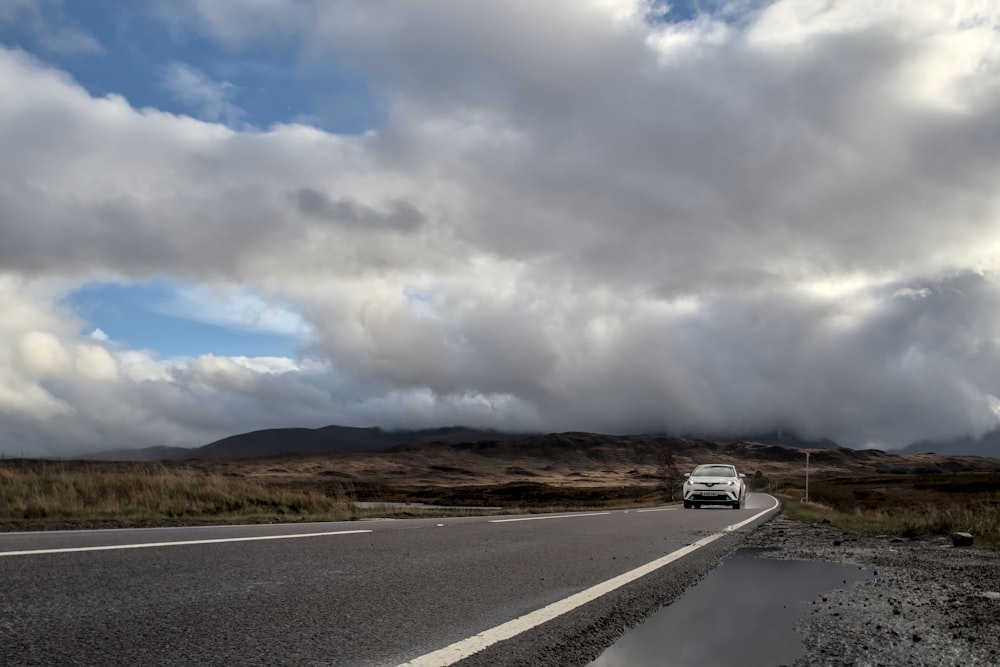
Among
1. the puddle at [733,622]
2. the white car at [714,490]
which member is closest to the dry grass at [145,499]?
the puddle at [733,622]

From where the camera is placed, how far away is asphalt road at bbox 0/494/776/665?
4141mm

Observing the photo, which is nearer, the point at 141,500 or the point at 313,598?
the point at 313,598

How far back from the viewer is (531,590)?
668 centimetres

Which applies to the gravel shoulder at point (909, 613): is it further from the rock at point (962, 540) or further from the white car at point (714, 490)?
the white car at point (714, 490)

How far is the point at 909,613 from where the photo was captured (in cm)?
601

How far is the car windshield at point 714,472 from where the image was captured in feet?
95.3

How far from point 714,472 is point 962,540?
17237 mm

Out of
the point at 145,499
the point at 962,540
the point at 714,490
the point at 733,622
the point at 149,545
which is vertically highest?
the point at 149,545

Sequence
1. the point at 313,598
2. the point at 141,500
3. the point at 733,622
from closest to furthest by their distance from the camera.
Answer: the point at 313,598 < the point at 733,622 < the point at 141,500

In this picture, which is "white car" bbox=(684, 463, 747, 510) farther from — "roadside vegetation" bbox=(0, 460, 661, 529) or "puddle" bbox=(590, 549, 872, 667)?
"puddle" bbox=(590, 549, 872, 667)

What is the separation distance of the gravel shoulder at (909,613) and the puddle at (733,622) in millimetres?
196

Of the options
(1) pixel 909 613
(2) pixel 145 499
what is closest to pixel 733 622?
(1) pixel 909 613

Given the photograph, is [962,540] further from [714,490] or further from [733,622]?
[714,490]

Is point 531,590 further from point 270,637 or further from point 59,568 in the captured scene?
point 59,568
